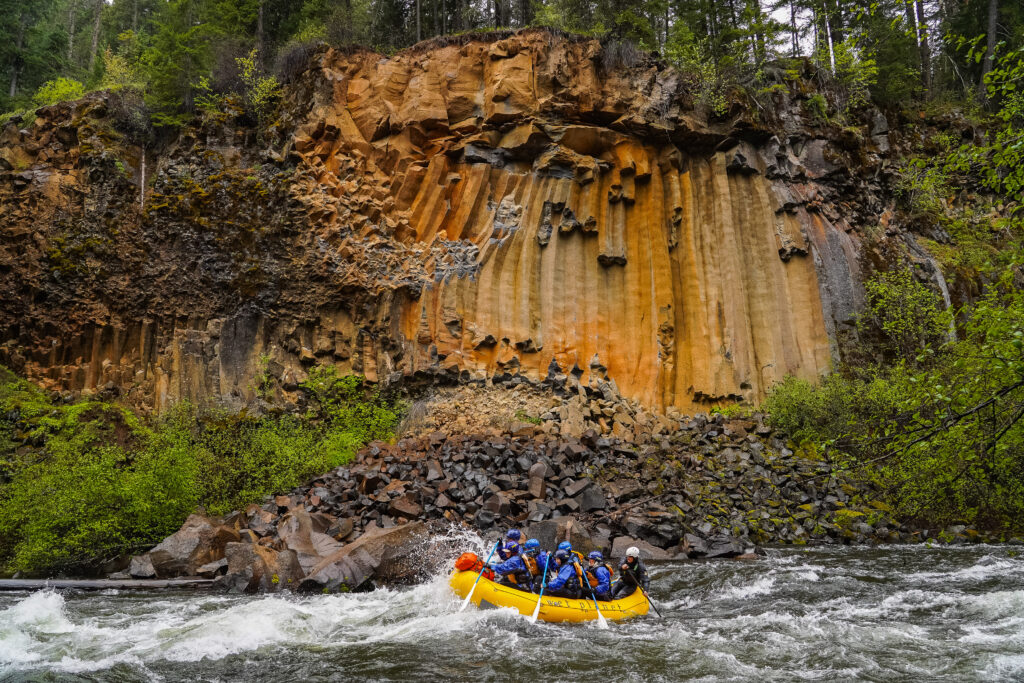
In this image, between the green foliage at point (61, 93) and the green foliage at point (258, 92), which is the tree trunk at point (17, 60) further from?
the green foliage at point (258, 92)

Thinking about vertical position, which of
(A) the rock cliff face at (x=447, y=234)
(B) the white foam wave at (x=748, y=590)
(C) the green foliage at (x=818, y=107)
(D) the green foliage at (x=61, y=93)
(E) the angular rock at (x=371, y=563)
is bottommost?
(B) the white foam wave at (x=748, y=590)

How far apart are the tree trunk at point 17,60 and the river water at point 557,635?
98.6 feet

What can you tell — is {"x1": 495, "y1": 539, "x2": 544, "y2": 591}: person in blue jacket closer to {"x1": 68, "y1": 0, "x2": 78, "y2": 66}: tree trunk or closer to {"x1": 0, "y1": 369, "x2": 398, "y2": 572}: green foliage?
{"x1": 0, "y1": 369, "x2": 398, "y2": 572}: green foliage

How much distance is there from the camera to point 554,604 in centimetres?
1031

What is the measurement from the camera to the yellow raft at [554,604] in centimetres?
1024

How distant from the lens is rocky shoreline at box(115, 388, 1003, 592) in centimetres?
1250

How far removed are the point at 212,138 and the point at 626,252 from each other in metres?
14.8

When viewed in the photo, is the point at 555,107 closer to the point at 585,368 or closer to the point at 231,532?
the point at 585,368

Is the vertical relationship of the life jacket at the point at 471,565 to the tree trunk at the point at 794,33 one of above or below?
below

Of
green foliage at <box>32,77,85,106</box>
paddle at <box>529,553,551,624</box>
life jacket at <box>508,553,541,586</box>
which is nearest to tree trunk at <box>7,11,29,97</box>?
green foliage at <box>32,77,85,106</box>

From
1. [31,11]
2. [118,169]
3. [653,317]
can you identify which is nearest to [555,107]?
[653,317]

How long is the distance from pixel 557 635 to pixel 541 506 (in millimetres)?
5499

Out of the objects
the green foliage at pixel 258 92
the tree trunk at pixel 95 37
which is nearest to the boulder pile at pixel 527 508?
the green foliage at pixel 258 92

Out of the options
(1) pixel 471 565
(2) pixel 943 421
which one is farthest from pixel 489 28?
(2) pixel 943 421
